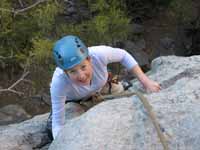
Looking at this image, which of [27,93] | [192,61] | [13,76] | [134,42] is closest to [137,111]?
[192,61]

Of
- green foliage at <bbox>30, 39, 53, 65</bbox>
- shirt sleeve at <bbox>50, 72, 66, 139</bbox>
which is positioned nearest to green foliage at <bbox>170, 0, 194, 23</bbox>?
green foliage at <bbox>30, 39, 53, 65</bbox>

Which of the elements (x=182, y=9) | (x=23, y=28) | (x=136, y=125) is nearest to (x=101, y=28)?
(x=23, y=28)

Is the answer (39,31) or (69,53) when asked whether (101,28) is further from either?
(69,53)

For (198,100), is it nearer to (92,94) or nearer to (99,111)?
(99,111)

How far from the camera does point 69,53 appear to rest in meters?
2.07

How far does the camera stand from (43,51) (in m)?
3.03

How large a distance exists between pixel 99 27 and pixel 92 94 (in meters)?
1.33

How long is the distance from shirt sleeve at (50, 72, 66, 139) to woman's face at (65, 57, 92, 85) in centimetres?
10

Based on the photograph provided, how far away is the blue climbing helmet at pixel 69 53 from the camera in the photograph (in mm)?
2057

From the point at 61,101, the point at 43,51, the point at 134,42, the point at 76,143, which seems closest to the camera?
the point at 76,143

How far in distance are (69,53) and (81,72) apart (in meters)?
0.09

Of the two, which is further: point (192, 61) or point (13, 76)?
point (13, 76)

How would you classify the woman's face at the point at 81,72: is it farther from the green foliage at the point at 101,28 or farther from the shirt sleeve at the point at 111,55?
the green foliage at the point at 101,28

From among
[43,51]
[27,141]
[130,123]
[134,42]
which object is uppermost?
[130,123]
